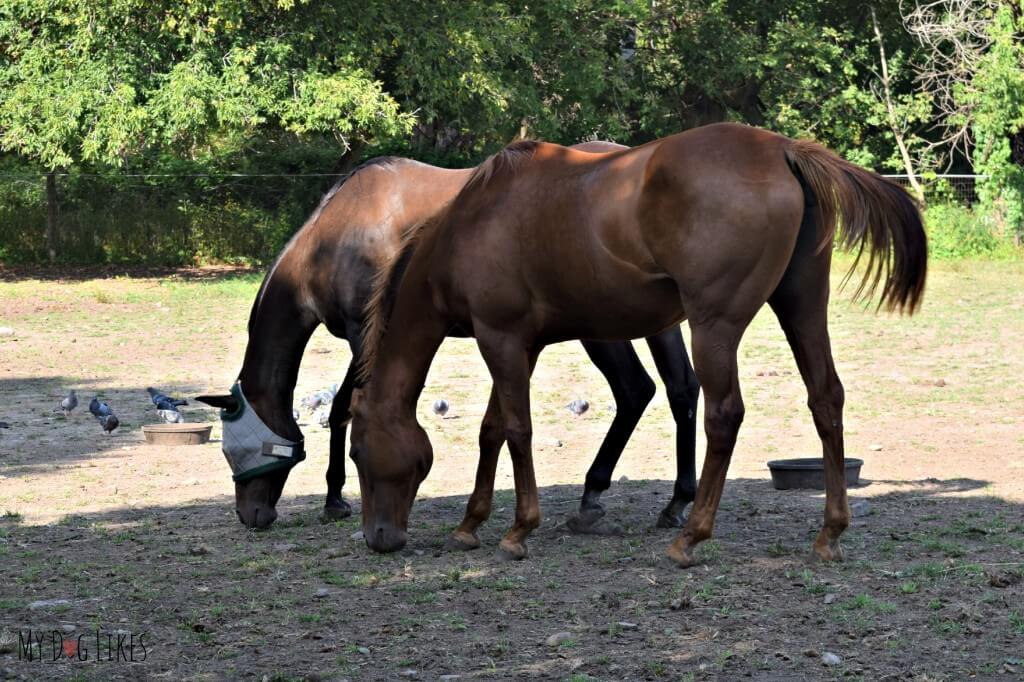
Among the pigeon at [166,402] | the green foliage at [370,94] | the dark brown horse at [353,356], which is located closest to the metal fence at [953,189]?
the green foliage at [370,94]

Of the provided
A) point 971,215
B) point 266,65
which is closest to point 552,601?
point 266,65

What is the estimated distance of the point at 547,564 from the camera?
6.25 meters

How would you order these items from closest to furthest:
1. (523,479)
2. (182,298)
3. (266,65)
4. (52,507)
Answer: (523,479) → (52,507) → (182,298) → (266,65)

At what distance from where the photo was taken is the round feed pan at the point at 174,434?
10.1 m

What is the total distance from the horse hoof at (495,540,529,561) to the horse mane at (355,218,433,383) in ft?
3.58

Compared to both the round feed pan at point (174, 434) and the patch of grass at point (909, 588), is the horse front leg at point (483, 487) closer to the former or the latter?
the patch of grass at point (909, 588)

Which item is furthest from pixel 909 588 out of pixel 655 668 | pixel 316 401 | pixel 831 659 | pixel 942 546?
pixel 316 401

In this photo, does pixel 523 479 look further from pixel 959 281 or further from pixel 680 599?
pixel 959 281

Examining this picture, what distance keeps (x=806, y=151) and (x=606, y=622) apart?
2318mm

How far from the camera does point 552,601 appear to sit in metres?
5.55

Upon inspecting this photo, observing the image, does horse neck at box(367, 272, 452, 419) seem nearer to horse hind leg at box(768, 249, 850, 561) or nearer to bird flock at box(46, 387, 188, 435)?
horse hind leg at box(768, 249, 850, 561)

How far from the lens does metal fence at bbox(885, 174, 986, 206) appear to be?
94.1 feet

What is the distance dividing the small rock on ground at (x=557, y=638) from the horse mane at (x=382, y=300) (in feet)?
6.69

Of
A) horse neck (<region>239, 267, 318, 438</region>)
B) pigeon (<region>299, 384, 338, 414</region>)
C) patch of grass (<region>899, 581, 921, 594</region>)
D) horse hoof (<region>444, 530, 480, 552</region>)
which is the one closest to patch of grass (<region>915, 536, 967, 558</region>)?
patch of grass (<region>899, 581, 921, 594</region>)
